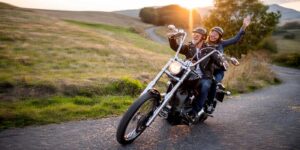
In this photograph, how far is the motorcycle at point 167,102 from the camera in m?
5.16

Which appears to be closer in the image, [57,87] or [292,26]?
[57,87]

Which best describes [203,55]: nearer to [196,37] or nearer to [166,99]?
[196,37]

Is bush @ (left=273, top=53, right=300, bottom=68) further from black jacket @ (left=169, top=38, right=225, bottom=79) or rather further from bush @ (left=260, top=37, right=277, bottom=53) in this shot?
black jacket @ (left=169, top=38, right=225, bottom=79)

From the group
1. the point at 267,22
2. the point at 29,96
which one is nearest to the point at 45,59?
the point at 29,96

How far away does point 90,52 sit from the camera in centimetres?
1886

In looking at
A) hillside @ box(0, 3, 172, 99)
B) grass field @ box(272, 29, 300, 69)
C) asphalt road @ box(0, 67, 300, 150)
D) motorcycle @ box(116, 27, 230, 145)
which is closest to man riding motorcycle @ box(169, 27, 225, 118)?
motorcycle @ box(116, 27, 230, 145)

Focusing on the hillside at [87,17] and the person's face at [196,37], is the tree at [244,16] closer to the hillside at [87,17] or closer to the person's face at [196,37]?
the person's face at [196,37]

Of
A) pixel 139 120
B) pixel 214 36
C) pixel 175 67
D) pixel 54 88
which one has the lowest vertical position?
pixel 54 88

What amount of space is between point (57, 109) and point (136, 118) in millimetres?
2907

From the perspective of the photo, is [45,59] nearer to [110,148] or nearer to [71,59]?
[71,59]

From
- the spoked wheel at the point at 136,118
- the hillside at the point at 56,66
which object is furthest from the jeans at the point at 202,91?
the hillside at the point at 56,66

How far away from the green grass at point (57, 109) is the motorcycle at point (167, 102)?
7.04ft

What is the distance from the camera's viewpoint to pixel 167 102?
5.71 metres

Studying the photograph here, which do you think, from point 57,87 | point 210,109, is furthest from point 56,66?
point 210,109
